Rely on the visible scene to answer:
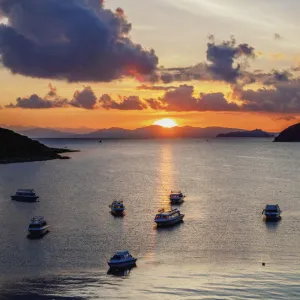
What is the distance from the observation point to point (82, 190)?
537 feet

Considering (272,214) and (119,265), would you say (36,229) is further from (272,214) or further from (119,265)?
(272,214)

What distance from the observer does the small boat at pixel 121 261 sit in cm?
6912

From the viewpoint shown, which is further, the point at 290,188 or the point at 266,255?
the point at 290,188

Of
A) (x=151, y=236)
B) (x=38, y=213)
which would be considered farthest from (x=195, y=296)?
(x=38, y=213)

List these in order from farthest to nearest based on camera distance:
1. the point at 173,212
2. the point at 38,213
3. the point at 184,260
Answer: the point at 38,213
the point at 173,212
the point at 184,260

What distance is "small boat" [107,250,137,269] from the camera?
69.1 metres

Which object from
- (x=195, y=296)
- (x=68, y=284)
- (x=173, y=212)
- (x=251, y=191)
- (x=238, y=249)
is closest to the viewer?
(x=195, y=296)

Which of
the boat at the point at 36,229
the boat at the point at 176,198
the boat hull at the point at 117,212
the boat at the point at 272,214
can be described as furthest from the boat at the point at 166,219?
the boat at the point at 176,198

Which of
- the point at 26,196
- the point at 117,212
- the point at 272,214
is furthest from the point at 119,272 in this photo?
the point at 26,196

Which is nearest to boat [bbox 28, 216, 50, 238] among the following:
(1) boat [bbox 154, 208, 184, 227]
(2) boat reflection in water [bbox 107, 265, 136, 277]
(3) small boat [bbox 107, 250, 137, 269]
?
(1) boat [bbox 154, 208, 184, 227]

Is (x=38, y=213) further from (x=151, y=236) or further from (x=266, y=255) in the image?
(x=266, y=255)

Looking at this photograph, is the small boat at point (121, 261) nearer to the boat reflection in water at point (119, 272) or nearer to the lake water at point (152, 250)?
the boat reflection in water at point (119, 272)

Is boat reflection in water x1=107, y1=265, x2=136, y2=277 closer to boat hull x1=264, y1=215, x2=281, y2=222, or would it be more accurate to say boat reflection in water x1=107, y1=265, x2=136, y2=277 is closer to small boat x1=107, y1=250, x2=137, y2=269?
small boat x1=107, y1=250, x2=137, y2=269

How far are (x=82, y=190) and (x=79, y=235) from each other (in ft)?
241
